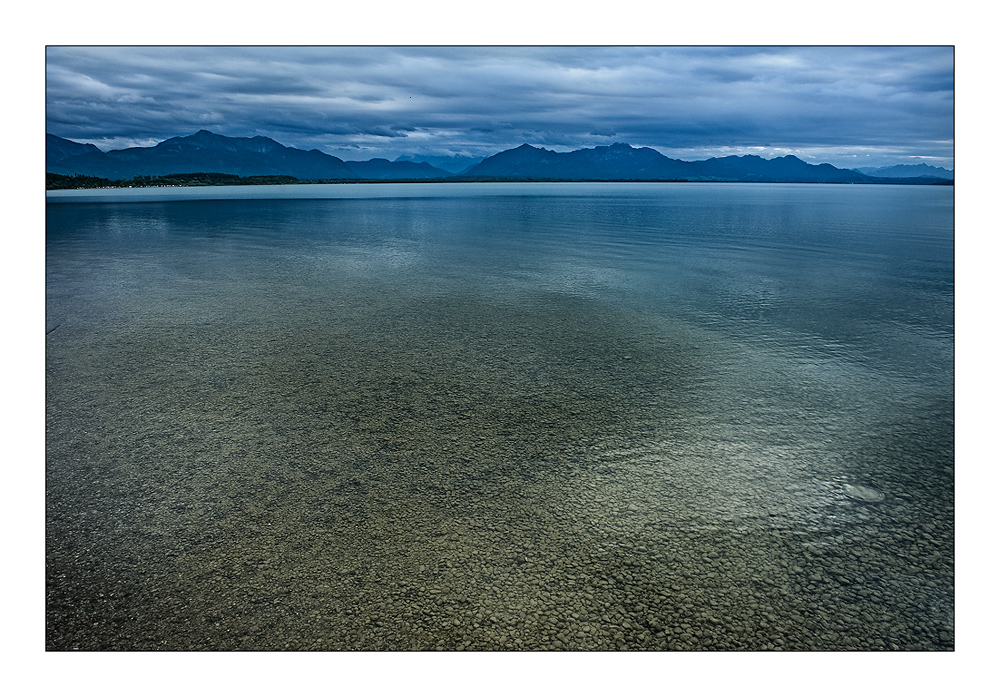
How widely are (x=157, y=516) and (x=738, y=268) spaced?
43.5 ft

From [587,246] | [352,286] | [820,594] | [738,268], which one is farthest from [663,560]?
[587,246]

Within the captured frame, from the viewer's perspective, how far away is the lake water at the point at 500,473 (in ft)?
11.0

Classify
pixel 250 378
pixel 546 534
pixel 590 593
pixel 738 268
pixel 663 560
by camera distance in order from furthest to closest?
pixel 738 268 < pixel 250 378 < pixel 546 534 < pixel 663 560 < pixel 590 593

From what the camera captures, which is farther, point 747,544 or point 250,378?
A: point 250,378

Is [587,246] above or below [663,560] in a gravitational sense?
above

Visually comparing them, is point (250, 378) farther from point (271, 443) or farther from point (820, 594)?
point (820, 594)

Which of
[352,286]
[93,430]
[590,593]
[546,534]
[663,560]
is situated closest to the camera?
[590,593]

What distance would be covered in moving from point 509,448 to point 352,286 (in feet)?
26.1

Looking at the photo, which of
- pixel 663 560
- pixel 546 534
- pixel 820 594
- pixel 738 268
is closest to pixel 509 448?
pixel 546 534

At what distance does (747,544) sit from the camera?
392 centimetres

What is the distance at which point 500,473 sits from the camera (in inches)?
187

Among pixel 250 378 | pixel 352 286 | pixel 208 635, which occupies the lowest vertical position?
pixel 208 635

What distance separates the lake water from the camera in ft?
11.0

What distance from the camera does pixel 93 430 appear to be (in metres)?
5.55
